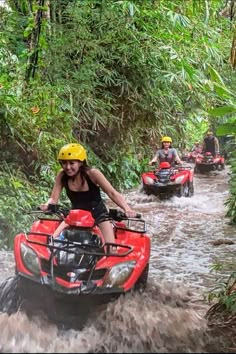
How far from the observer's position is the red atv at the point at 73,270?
2887 mm

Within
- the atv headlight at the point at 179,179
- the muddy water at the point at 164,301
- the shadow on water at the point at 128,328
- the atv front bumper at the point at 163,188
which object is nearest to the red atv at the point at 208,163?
the muddy water at the point at 164,301

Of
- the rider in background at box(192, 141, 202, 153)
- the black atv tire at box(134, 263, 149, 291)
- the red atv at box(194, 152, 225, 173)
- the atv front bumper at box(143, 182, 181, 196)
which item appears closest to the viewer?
the black atv tire at box(134, 263, 149, 291)

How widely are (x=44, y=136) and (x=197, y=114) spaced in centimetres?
629

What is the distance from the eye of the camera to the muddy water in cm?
→ 114

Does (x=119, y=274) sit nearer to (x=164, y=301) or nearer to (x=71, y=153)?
(x=164, y=301)

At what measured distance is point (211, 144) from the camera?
631 inches

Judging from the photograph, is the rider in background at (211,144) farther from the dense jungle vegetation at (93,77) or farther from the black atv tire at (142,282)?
the black atv tire at (142,282)

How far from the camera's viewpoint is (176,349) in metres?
1.01

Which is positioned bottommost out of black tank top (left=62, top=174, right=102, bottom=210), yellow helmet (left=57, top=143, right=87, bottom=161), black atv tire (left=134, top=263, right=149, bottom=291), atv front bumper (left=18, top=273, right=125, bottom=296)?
black atv tire (left=134, top=263, right=149, bottom=291)

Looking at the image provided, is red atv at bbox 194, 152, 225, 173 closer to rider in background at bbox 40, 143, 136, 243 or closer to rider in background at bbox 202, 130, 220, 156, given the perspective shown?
rider in background at bbox 202, 130, 220, 156

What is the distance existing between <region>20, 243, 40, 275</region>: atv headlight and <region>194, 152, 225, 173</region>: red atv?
12977 millimetres

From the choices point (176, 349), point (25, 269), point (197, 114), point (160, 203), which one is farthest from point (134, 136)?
point (176, 349)

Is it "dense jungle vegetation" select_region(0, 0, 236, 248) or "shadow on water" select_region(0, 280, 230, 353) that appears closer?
"shadow on water" select_region(0, 280, 230, 353)

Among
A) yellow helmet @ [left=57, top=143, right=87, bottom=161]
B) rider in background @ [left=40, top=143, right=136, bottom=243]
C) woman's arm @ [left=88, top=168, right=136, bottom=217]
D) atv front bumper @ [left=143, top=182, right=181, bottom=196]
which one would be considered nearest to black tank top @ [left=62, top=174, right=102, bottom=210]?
rider in background @ [left=40, top=143, right=136, bottom=243]
